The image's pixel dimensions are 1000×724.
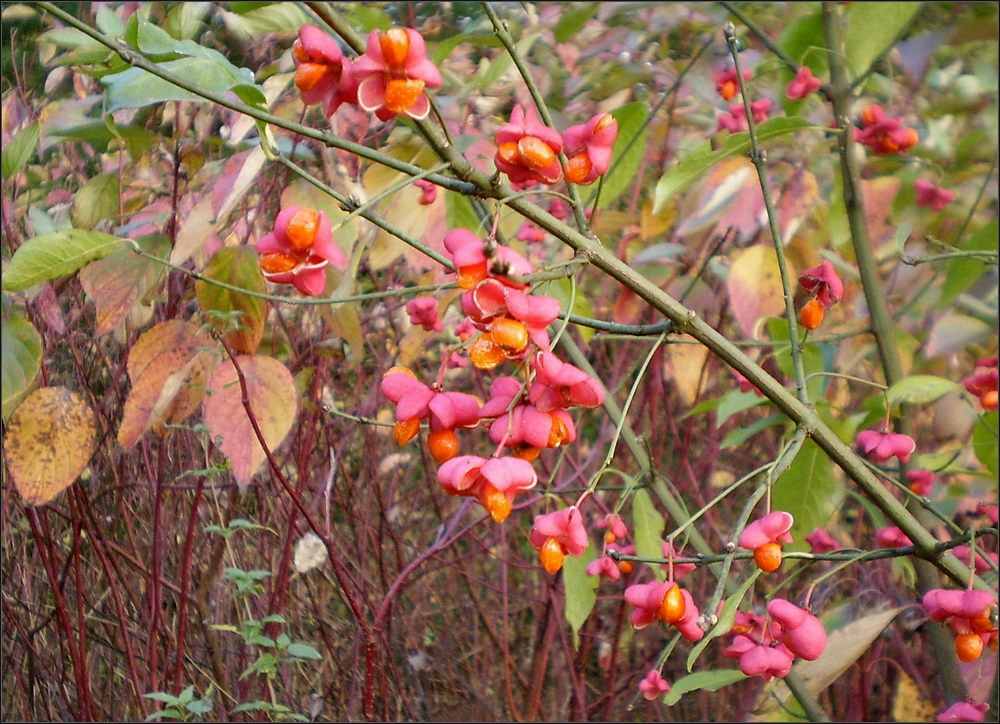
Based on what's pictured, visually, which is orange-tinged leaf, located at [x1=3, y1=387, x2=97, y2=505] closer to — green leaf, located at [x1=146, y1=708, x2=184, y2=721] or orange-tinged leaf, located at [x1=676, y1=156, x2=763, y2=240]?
green leaf, located at [x1=146, y1=708, x2=184, y2=721]

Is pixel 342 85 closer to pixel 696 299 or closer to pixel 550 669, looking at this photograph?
pixel 696 299

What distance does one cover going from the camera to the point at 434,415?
55 cm

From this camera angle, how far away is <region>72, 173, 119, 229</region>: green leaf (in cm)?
89

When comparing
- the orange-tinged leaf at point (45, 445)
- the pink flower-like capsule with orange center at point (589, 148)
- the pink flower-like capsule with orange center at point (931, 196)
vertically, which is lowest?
the orange-tinged leaf at point (45, 445)

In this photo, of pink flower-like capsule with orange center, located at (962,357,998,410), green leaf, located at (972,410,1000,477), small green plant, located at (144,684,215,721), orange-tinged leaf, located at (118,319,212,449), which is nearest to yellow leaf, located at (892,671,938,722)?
green leaf, located at (972,410,1000,477)

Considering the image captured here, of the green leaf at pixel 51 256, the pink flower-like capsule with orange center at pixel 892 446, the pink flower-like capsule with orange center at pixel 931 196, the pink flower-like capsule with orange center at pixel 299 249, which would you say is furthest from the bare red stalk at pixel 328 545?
the pink flower-like capsule with orange center at pixel 931 196

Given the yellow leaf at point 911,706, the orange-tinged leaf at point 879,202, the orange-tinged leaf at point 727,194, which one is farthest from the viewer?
the yellow leaf at point 911,706

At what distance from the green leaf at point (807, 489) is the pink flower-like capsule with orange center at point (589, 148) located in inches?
18.2

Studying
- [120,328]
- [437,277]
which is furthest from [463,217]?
[120,328]

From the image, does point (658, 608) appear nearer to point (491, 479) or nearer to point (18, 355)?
point (491, 479)

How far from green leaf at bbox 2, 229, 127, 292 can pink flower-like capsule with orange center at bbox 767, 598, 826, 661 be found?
1.82 ft

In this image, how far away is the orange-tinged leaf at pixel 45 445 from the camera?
76 cm

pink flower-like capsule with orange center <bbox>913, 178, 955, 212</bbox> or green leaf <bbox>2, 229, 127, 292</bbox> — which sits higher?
green leaf <bbox>2, 229, 127, 292</bbox>

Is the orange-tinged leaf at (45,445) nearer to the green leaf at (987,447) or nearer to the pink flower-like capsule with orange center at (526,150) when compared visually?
the pink flower-like capsule with orange center at (526,150)
